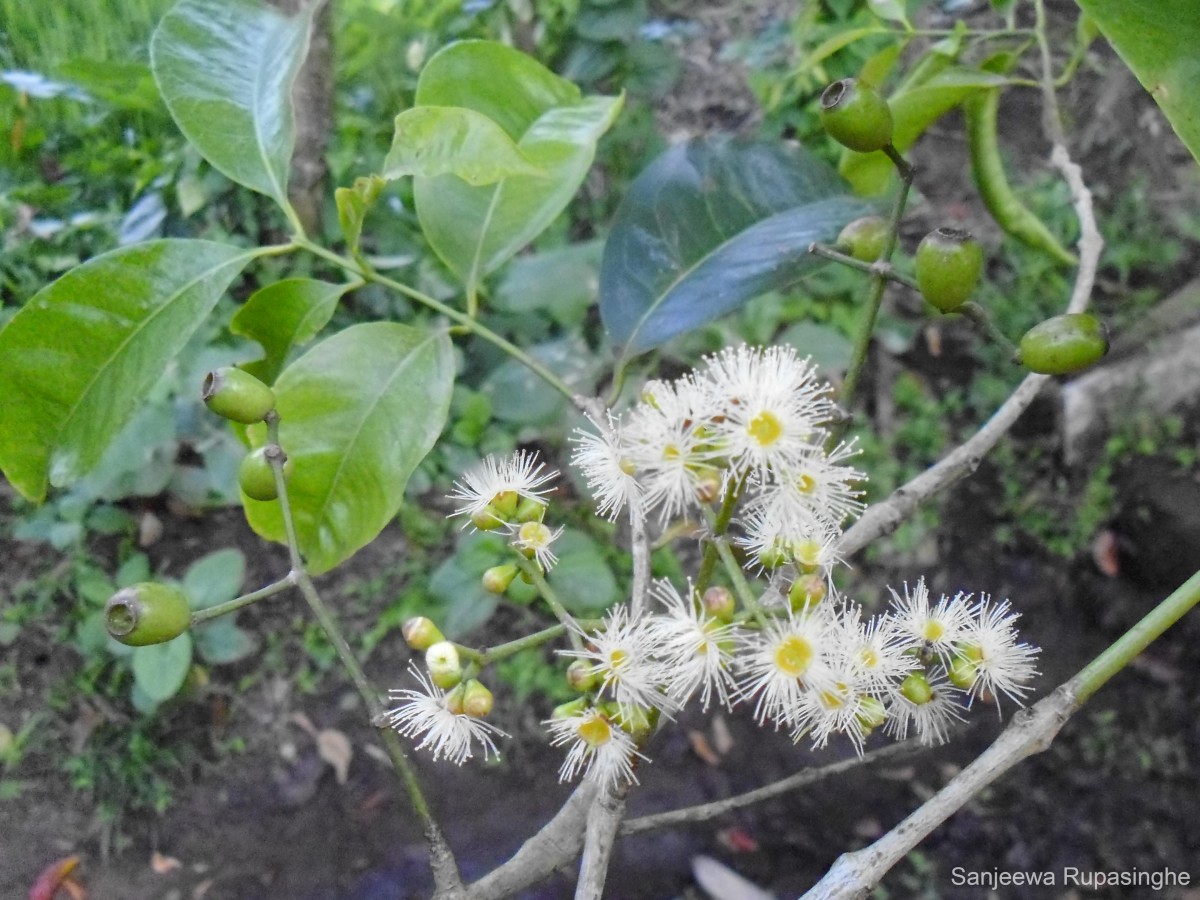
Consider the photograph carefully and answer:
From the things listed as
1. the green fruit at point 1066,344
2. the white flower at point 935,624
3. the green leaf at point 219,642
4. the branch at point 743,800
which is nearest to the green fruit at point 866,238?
the green fruit at point 1066,344

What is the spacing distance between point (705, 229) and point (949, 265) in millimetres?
308

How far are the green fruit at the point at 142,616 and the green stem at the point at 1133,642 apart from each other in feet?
1.62

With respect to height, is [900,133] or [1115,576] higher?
[900,133]

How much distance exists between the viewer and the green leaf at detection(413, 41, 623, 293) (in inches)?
26.6

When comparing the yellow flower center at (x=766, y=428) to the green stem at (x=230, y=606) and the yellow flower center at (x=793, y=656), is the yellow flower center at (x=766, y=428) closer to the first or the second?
the yellow flower center at (x=793, y=656)

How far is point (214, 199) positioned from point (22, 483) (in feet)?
2.63

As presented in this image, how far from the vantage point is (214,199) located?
50.1 inches

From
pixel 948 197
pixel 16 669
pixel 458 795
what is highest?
pixel 948 197

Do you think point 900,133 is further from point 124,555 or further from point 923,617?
point 124,555

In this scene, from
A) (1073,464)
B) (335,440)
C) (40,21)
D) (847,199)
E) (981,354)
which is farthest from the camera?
(981,354)

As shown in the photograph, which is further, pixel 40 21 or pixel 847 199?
pixel 40 21

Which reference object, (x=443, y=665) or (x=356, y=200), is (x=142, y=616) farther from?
(x=356, y=200)

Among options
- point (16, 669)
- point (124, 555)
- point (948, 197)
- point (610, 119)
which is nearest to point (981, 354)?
point (948, 197)

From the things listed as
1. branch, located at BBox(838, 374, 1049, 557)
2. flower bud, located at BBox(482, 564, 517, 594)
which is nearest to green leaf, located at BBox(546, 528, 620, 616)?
branch, located at BBox(838, 374, 1049, 557)
